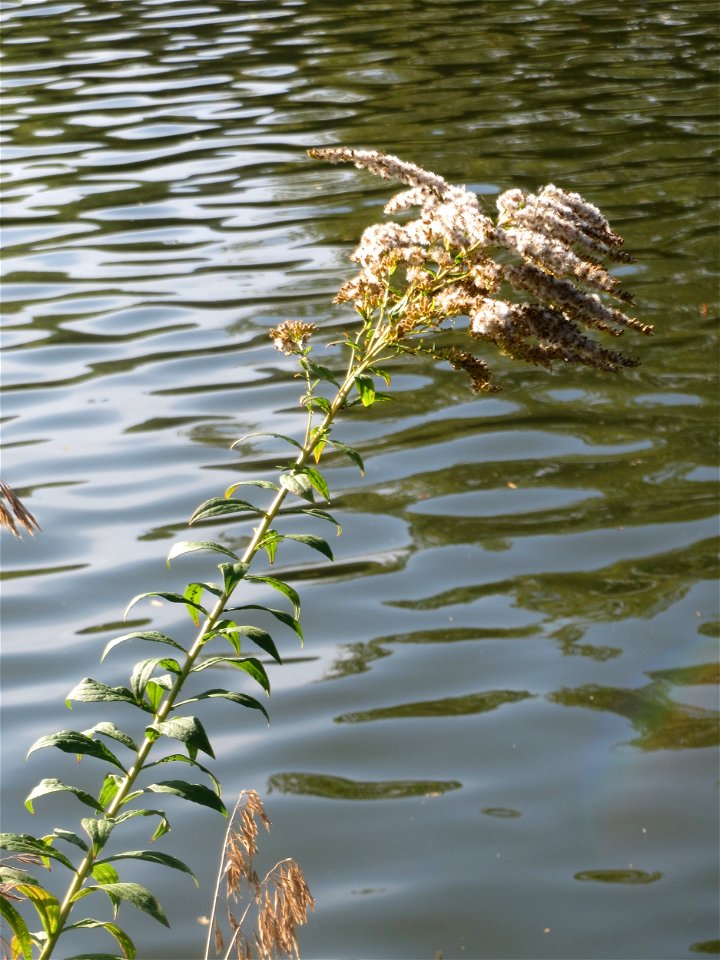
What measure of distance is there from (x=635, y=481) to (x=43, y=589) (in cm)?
218

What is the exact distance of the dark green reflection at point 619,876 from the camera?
10.1ft

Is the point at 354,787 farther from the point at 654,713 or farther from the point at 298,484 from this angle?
the point at 298,484

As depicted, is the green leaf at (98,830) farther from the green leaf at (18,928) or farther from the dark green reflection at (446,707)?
the dark green reflection at (446,707)

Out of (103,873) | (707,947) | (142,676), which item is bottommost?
(707,947)

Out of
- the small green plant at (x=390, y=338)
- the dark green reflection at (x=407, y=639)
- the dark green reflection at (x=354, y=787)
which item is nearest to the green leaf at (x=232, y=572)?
the small green plant at (x=390, y=338)

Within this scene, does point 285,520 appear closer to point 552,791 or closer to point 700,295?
point 552,791

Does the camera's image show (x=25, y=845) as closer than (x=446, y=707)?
Yes

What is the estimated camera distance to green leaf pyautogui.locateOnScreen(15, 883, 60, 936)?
134cm

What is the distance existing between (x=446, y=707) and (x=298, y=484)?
2414mm

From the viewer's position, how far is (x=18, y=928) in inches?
52.3

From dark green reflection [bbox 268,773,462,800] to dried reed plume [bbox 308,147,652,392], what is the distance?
2.03 metres

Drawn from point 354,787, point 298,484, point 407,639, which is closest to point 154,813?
point 298,484

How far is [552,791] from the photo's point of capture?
3.39 metres

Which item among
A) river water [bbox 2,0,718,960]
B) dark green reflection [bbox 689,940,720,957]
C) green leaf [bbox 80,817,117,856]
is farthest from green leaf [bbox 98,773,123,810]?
dark green reflection [bbox 689,940,720,957]
